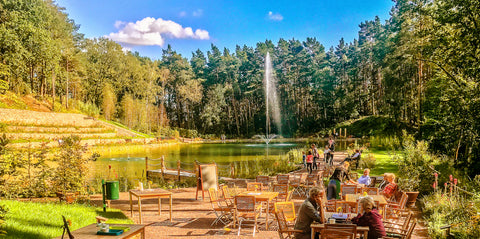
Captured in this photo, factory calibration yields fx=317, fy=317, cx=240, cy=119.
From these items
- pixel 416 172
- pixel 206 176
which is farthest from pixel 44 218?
pixel 416 172

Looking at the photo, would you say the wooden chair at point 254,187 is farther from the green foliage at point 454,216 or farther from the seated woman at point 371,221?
the green foliage at point 454,216

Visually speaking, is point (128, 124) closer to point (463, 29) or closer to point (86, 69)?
point (86, 69)

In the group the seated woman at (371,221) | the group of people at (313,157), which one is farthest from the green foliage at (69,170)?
the group of people at (313,157)

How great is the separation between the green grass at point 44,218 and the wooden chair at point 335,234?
4.94 metres

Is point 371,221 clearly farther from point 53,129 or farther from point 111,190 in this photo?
point 53,129

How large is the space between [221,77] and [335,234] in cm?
6073

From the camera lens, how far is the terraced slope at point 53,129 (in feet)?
88.5

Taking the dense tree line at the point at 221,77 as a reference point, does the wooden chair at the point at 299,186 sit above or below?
below

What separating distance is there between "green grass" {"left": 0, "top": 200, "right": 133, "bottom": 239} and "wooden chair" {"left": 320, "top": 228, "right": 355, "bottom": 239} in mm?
4941

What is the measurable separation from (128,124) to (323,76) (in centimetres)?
3424

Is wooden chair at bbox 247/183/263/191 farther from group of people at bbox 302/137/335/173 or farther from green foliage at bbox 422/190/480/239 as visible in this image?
group of people at bbox 302/137/335/173

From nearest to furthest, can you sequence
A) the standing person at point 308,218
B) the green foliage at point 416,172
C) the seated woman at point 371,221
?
the seated woman at point 371,221
the standing person at point 308,218
the green foliage at point 416,172

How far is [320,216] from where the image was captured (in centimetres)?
518

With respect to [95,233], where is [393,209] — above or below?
below
